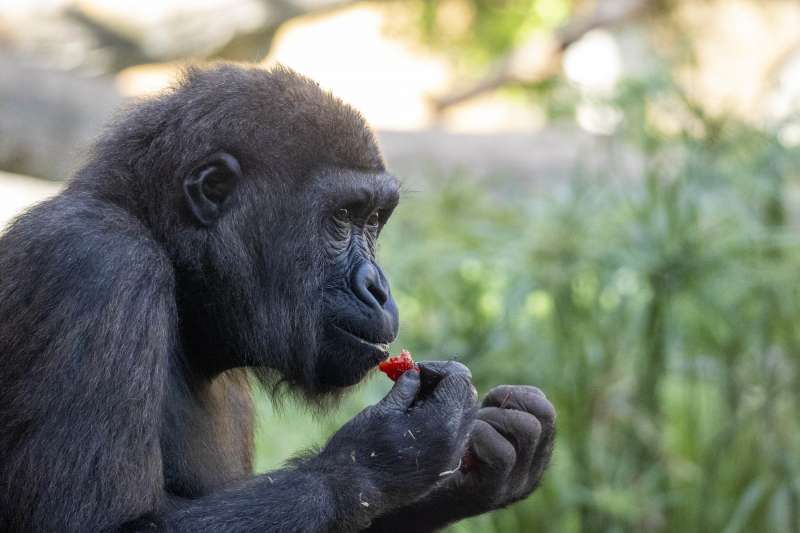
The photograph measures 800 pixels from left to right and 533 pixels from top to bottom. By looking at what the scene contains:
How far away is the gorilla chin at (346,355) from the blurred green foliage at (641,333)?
2425 millimetres

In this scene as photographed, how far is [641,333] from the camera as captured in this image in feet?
19.6

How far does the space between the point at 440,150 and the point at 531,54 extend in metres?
3.36

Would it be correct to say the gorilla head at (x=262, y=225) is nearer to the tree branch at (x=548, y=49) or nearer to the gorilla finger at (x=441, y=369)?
the gorilla finger at (x=441, y=369)

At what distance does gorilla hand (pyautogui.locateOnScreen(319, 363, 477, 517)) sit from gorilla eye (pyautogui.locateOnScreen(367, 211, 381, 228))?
2.42 ft

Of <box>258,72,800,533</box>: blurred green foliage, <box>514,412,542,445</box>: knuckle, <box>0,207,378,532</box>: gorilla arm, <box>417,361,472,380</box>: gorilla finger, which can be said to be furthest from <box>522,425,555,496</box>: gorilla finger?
<box>258,72,800,533</box>: blurred green foliage

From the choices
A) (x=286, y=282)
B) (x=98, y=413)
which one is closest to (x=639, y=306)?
(x=286, y=282)

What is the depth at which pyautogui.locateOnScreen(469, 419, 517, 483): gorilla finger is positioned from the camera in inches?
130

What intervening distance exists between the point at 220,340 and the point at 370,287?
1.53ft

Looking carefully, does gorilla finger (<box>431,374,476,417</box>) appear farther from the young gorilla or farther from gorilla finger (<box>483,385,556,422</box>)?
gorilla finger (<box>483,385,556,422</box>)

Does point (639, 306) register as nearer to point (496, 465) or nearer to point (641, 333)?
point (641, 333)

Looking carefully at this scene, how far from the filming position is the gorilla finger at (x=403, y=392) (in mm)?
3018

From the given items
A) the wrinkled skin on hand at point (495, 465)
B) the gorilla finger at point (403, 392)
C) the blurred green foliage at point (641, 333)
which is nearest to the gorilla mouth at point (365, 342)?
the gorilla finger at point (403, 392)

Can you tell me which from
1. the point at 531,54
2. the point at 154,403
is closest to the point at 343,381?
the point at 154,403

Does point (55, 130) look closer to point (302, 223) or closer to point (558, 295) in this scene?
point (558, 295)
